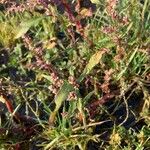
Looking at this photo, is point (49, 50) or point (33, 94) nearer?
point (33, 94)

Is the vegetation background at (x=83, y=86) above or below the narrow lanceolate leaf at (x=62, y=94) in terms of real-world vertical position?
below

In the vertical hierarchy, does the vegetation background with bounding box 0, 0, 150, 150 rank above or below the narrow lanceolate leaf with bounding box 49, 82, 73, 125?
below

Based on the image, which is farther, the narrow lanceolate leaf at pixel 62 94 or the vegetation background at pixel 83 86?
the vegetation background at pixel 83 86

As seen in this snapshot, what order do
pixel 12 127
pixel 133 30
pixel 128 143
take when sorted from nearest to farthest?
pixel 128 143 → pixel 12 127 → pixel 133 30

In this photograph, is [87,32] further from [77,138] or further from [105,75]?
[77,138]

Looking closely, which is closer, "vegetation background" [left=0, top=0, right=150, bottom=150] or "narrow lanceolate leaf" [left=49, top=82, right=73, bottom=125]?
"narrow lanceolate leaf" [left=49, top=82, right=73, bottom=125]

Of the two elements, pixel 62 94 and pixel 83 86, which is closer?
pixel 62 94

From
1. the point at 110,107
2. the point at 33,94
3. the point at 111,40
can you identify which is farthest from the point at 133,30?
the point at 33,94

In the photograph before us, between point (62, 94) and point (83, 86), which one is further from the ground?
point (62, 94)
